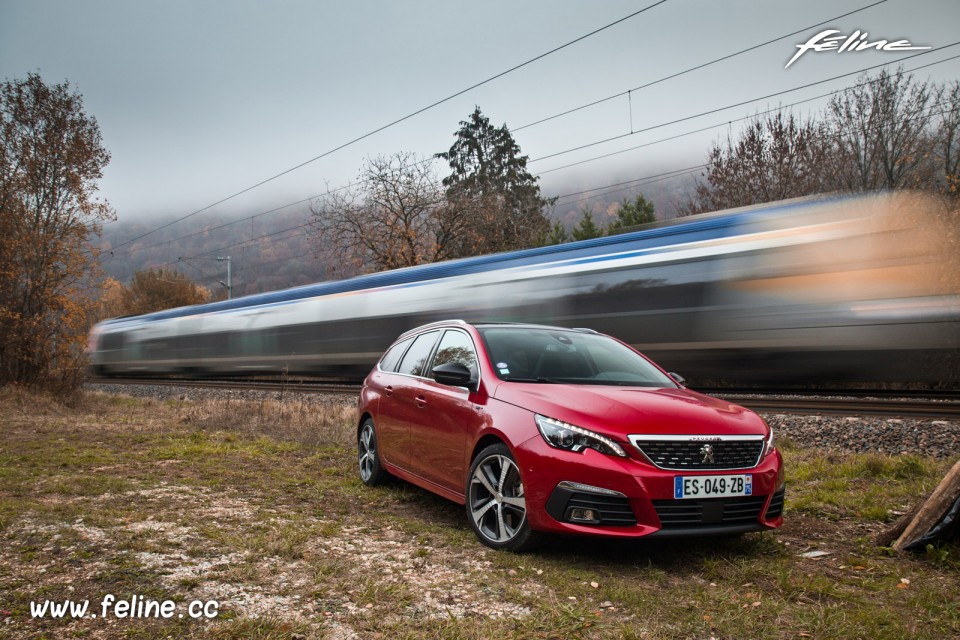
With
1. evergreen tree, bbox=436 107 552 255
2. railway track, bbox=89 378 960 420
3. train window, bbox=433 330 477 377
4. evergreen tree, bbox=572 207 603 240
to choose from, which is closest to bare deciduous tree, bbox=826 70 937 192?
evergreen tree, bbox=572 207 603 240

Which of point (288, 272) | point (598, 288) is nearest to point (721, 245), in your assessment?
point (598, 288)

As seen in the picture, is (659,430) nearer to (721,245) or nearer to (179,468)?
(179,468)

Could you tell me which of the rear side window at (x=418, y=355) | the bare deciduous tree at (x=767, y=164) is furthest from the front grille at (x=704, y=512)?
the bare deciduous tree at (x=767, y=164)

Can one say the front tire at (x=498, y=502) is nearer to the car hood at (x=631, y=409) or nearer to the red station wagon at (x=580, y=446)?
the red station wagon at (x=580, y=446)

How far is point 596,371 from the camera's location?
5074 mm

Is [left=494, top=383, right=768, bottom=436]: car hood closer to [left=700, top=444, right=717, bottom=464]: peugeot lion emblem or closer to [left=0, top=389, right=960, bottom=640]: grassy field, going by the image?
[left=700, top=444, right=717, bottom=464]: peugeot lion emblem

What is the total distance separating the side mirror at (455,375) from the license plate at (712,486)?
154cm

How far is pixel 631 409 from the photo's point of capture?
4.12 metres

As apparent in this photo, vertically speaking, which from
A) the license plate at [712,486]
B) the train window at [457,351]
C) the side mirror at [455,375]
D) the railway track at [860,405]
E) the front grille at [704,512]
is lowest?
the railway track at [860,405]

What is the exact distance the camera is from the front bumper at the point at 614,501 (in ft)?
12.6

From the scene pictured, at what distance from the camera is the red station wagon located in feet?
12.7

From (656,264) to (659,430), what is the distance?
29.9 ft

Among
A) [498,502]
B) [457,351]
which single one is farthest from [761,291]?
[498,502]

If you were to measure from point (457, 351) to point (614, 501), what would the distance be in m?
1.98
